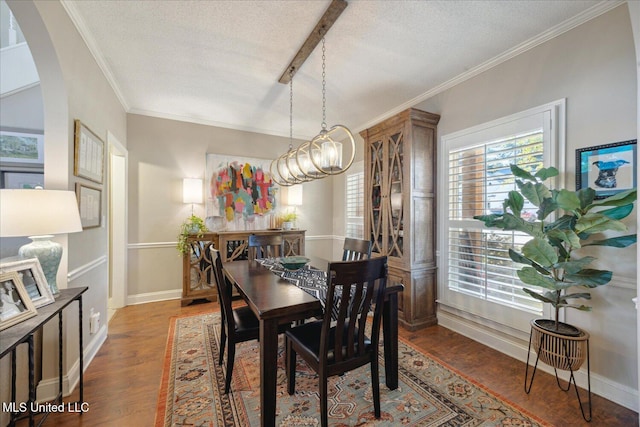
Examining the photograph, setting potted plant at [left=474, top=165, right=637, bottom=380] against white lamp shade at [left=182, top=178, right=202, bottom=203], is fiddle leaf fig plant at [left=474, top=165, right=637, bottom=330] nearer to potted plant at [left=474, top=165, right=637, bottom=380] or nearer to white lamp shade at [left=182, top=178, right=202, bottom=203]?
potted plant at [left=474, top=165, right=637, bottom=380]

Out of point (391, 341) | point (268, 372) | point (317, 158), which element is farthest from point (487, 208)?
point (268, 372)

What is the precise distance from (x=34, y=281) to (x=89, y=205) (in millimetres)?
1096

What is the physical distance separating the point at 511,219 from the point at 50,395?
3.52 metres

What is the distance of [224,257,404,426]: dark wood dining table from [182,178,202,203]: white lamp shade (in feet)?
7.02

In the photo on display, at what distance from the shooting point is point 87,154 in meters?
2.28

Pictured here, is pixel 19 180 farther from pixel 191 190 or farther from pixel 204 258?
pixel 204 258

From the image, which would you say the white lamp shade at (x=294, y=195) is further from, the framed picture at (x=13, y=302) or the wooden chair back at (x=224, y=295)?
Result: the framed picture at (x=13, y=302)

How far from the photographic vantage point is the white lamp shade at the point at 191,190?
400cm

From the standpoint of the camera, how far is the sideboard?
3766mm

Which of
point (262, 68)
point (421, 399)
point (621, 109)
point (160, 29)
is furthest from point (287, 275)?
point (621, 109)

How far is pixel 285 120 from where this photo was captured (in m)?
4.26

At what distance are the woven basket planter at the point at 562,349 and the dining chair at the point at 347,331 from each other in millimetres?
1228

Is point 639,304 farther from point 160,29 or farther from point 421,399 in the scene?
point 160,29

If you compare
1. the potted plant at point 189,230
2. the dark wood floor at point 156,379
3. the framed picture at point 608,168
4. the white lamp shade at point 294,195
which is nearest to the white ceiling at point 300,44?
the framed picture at point 608,168
